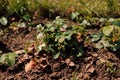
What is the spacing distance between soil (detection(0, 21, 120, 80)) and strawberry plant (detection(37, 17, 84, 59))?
0.23 feet

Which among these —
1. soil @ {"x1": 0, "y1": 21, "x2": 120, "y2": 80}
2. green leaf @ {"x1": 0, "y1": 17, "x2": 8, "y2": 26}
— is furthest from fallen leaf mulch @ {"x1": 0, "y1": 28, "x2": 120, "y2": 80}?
green leaf @ {"x1": 0, "y1": 17, "x2": 8, "y2": 26}

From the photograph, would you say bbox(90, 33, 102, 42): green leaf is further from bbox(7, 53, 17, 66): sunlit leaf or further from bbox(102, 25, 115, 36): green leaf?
bbox(7, 53, 17, 66): sunlit leaf

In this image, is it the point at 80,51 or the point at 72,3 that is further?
the point at 72,3

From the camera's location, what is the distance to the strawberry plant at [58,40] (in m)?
3.04

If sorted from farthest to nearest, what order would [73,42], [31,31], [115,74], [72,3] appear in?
[72,3]
[31,31]
[73,42]
[115,74]

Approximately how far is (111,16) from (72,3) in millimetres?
486

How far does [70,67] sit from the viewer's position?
2.98 meters

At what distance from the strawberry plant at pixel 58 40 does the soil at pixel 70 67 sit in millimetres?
71

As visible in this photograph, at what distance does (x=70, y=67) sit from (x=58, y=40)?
27 cm

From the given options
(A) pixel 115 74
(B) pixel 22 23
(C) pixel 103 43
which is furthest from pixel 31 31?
(A) pixel 115 74

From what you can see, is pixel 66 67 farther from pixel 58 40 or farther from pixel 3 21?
pixel 3 21

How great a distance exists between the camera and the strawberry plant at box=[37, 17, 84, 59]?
3045 millimetres

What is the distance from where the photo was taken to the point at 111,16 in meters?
3.54

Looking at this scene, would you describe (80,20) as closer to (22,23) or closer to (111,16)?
(111,16)
